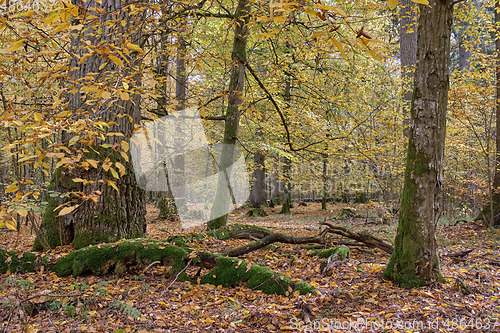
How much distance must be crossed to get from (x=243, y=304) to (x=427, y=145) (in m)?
2.88

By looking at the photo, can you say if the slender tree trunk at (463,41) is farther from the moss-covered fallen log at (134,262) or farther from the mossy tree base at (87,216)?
the mossy tree base at (87,216)

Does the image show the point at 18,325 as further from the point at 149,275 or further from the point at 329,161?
the point at 329,161

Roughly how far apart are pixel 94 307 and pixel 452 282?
426 centimetres

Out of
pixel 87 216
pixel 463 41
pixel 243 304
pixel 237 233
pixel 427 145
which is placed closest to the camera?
pixel 243 304

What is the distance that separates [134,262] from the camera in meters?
4.42

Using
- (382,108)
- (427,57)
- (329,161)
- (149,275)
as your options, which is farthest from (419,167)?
(329,161)

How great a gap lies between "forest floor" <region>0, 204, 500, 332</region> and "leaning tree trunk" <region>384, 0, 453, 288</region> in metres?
0.35

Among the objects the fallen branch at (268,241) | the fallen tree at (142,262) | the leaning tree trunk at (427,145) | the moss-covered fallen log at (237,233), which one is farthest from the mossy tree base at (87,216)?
the leaning tree trunk at (427,145)

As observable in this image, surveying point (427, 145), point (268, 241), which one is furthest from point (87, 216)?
point (427, 145)

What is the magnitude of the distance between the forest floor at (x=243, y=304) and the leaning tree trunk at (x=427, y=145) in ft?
1.14

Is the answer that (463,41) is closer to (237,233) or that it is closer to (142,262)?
(237,233)

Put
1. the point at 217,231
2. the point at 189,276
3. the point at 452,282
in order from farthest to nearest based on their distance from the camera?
the point at 217,231 → the point at 189,276 → the point at 452,282

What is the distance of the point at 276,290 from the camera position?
3783mm

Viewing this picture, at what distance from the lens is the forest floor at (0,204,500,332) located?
9.73 ft
